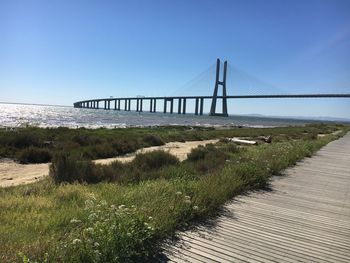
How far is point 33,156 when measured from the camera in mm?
16797

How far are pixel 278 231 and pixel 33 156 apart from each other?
46.2 feet

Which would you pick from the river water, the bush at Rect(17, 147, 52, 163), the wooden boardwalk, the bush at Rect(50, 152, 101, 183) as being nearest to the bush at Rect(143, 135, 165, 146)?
the bush at Rect(17, 147, 52, 163)

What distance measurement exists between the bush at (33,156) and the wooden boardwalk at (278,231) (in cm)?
1195

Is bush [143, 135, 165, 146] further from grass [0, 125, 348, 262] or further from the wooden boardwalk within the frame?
the wooden boardwalk

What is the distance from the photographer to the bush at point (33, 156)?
16620 millimetres

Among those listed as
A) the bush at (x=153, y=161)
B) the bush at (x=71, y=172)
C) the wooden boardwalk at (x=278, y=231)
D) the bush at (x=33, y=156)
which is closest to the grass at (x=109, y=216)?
the wooden boardwalk at (x=278, y=231)

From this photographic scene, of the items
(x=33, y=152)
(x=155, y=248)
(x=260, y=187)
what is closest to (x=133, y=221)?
(x=155, y=248)

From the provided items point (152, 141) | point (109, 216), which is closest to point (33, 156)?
point (152, 141)

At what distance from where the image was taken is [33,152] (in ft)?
55.4

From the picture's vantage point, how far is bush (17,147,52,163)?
16620mm

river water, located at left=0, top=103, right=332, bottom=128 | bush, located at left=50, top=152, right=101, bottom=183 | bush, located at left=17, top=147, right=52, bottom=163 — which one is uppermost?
bush, located at left=50, top=152, right=101, bottom=183

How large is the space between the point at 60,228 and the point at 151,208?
1.08m

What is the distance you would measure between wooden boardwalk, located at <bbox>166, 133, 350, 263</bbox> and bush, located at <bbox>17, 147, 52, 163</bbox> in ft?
39.2

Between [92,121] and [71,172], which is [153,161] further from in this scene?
[92,121]
